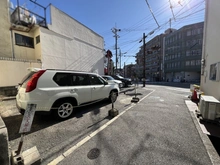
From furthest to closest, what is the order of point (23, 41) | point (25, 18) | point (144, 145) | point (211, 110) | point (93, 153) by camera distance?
point (23, 41) → point (25, 18) → point (211, 110) → point (144, 145) → point (93, 153)

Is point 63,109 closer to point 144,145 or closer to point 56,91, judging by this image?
point 56,91

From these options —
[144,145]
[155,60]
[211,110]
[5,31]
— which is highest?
[155,60]

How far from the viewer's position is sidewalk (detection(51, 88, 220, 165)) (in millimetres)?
2020

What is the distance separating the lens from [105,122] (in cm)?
358

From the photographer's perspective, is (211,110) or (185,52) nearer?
(211,110)

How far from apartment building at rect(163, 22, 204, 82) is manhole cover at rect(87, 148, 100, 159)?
40219mm

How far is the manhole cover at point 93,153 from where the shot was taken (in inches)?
82.7

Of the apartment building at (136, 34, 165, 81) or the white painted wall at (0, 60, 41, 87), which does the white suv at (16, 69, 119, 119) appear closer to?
the white painted wall at (0, 60, 41, 87)

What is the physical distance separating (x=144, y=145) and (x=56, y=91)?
2922mm

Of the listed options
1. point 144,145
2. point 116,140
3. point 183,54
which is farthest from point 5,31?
point 183,54

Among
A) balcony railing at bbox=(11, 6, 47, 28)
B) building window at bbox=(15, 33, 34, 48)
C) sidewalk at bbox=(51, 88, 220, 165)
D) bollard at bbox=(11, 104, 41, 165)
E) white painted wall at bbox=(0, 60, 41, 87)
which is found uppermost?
balcony railing at bbox=(11, 6, 47, 28)

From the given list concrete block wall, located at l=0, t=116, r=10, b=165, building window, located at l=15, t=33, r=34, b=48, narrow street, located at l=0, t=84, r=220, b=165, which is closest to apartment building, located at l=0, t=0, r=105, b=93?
building window, located at l=15, t=33, r=34, b=48

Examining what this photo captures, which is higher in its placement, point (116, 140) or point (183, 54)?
point (183, 54)

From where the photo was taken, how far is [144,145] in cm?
243
